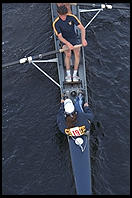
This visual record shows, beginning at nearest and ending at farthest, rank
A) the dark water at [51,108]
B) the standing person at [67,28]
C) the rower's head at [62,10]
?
the rower's head at [62,10], the standing person at [67,28], the dark water at [51,108]

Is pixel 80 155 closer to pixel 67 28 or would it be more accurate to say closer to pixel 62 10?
pixel 67 28

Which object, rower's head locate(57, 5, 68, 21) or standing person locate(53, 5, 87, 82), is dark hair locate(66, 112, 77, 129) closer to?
standing person locate(53, 5, 87, 82)

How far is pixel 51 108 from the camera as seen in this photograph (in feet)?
57.1

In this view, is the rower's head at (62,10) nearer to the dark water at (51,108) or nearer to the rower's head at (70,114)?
the rower's head at (70,114)

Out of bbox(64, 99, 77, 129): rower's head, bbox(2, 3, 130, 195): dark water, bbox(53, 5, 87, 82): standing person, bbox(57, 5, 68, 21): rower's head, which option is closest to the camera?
bbox(64, 99, 77, 129): rower's head

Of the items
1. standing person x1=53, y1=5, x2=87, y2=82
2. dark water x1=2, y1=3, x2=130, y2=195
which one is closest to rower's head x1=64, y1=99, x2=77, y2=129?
dark water x1=2, y1=3, x2=130, y2=195

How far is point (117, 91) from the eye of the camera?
17844mm

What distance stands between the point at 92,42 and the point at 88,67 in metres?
2.12

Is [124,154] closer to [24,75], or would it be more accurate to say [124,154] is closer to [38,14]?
[24,75]

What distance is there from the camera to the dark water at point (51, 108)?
579 inches

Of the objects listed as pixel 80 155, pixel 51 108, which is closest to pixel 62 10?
pixel 51 108

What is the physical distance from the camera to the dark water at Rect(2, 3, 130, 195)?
14.7 metres

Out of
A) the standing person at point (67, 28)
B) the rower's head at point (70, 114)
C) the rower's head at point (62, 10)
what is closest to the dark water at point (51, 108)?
the rower's head at point (70, 114)

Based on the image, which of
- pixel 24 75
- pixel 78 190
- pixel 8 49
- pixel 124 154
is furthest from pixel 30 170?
pixel 8 49
